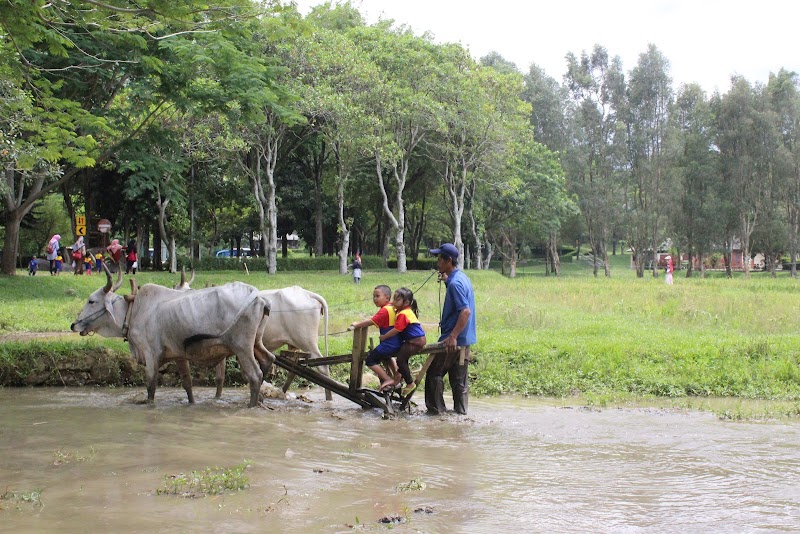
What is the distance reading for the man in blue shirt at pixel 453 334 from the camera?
31.2 feet

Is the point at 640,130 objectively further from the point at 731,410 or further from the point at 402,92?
the point at 731,410

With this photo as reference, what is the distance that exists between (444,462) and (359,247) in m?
51.7

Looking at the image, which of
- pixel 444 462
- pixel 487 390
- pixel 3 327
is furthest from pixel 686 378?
pixel 3 327

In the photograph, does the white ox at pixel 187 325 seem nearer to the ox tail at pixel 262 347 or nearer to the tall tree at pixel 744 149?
the ox tail at pixel 262 347

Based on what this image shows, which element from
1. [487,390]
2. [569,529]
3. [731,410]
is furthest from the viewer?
[487,390]

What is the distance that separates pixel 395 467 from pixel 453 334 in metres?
2.34

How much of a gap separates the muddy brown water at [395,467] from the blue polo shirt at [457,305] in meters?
1.02

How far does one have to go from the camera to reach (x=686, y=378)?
12.6 meters

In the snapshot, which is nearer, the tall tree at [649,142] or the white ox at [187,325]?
the white ox at [187,325]

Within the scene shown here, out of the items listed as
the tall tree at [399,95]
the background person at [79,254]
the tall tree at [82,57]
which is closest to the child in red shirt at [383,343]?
the tall tree at [82,57]

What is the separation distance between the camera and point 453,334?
31.1 feet

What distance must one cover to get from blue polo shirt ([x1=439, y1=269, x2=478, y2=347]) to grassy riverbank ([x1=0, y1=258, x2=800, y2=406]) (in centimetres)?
283

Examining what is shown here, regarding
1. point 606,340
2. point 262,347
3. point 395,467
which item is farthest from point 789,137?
point 395,467

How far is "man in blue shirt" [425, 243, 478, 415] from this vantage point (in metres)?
9.52
